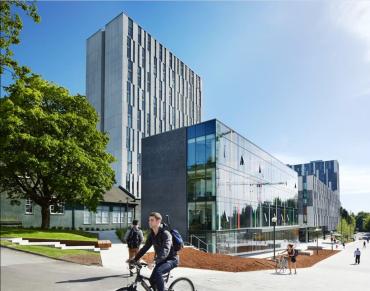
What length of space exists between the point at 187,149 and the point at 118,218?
21286 millimetres

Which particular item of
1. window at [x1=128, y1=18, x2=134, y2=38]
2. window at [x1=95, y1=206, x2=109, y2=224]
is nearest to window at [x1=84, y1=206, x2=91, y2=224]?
window at [x1=95, y1=206, x2=109, y2=224]

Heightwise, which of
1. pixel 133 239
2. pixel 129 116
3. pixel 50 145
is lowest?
pixel 133 239

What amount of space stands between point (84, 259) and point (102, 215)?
33.7 meters

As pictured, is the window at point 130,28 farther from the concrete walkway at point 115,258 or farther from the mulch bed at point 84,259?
the mulch bed at point 84,259

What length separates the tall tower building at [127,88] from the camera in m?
81.9

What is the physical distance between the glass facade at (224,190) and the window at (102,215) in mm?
17764

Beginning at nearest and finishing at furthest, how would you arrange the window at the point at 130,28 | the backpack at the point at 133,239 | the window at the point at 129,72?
1. the backpack at the point at 133,239
2. the window at the point at 129,72
3. the window at the point at 130,28

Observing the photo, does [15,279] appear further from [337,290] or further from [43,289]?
[337,290]

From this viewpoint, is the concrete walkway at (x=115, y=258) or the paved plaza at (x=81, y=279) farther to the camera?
the concrete walkway at (x=115, y=258)

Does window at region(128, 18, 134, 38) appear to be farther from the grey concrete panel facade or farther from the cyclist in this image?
the cyclist

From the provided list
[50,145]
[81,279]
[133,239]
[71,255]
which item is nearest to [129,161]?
[50,145]

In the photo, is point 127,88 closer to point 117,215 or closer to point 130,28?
point 130,28

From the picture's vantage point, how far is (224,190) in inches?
1401

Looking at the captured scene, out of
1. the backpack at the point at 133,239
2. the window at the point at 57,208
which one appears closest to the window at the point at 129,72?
the window at the point at 57,208
